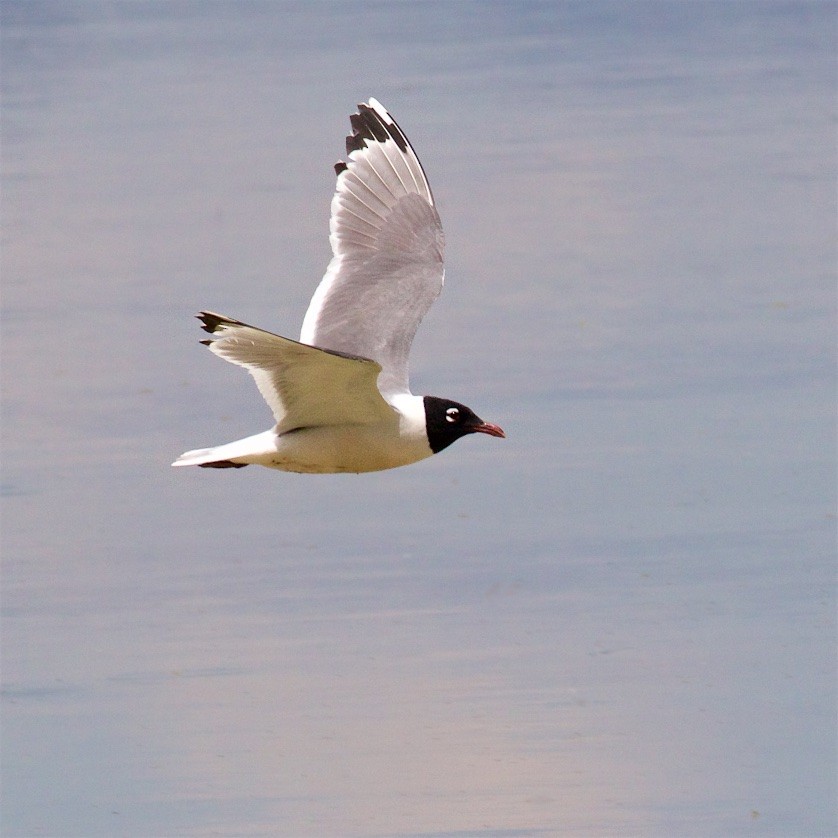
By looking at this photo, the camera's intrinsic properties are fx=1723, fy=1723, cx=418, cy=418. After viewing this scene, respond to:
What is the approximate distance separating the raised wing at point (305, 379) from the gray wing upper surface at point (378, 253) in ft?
2.13

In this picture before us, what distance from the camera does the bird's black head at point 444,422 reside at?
6.70 meters

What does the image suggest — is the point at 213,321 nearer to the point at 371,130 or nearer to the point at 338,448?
the point at 338,448

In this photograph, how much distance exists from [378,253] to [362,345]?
26.0 inches

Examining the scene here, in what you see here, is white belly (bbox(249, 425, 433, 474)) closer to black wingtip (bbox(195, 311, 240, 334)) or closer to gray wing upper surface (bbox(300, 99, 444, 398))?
gray wing upper surface (bbox(300, 99, 444, 398))

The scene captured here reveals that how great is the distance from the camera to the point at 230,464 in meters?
6.55

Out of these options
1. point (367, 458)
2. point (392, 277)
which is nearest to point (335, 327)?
point (392, 277)

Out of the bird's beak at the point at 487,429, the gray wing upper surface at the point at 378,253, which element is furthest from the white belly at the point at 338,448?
the gray wing upper surface at the point at 378,253

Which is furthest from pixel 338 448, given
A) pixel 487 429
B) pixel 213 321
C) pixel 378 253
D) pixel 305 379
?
pixel 378 253

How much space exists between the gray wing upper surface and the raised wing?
2.13 feet

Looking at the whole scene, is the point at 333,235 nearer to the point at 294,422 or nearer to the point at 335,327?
the point at 335,327

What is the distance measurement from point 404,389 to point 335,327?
49 centimetres

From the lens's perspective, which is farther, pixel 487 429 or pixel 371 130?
pixel 371 130

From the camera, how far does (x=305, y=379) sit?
6312 mm

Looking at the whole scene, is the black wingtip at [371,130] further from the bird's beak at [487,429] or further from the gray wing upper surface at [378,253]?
the bird's beak at [487,429]
